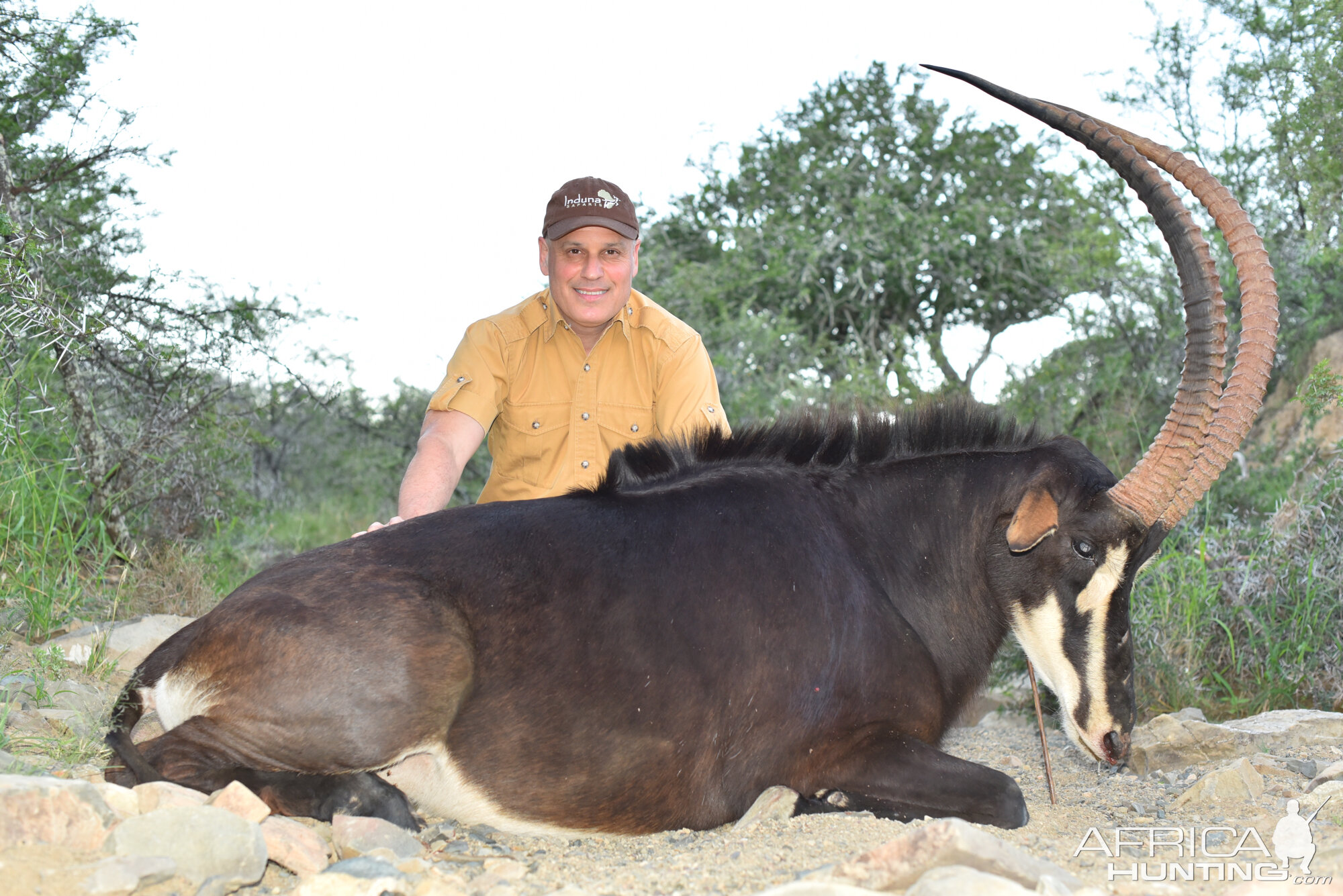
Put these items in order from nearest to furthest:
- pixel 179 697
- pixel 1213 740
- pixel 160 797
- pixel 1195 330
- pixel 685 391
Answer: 1. pixel 160 797
2. pixel 179 697
3. pixel 1195 330
4. pixel 1213 740
5. pixel 685 391

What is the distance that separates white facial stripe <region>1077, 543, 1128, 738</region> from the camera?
3.69 m

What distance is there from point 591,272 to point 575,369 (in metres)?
0.55

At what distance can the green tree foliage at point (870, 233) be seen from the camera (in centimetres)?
1384

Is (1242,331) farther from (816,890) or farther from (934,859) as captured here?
(816,890)

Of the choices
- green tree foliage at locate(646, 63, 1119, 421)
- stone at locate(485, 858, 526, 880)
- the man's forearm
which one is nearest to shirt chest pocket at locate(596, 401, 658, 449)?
the man's forearm

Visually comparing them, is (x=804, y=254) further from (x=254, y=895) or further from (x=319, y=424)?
Answer: (x=254, y=895)

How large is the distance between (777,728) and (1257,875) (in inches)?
53.3

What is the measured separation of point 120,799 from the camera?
2.74 metres

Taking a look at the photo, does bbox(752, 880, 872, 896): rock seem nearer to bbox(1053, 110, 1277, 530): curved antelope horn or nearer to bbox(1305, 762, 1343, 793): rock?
bbox(1053, 110, 1277, 530): curved antelope horn

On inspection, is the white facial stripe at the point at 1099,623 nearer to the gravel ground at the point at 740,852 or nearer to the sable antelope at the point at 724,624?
the sable antelope at the point at 724,624

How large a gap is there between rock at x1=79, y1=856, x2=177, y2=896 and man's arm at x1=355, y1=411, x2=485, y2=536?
209 centimetres

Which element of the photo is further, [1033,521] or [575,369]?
[575,369]

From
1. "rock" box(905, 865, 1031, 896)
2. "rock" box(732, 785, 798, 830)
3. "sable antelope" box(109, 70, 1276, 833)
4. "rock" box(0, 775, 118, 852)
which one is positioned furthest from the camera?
"rock" box(732, 785, 798, 830)

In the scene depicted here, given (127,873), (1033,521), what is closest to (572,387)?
(1033,521)
